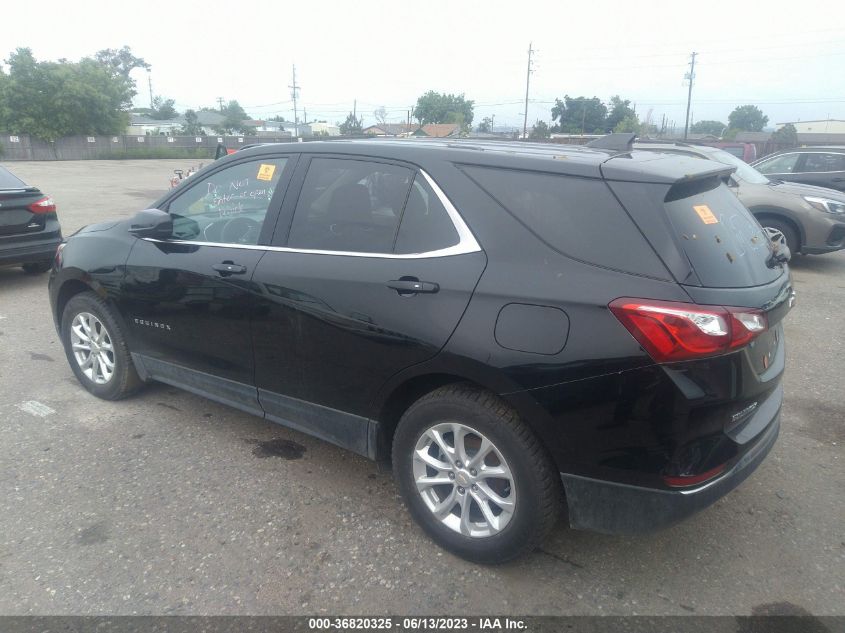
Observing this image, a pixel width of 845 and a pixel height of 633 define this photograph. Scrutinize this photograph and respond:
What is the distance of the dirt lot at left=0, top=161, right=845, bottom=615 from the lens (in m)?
2.67

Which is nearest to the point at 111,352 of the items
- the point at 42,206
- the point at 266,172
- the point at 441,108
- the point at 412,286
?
the point at 266,172

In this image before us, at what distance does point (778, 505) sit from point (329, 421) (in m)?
2.28

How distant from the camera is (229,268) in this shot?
11.4ft

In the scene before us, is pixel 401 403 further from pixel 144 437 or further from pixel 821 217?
pixel 821 217

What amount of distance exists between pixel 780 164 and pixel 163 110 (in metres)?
108

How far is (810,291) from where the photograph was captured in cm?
796

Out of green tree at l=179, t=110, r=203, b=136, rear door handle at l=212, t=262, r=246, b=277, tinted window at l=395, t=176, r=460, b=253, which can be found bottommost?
rear door handle at l=212, t=262, r=246, b=277

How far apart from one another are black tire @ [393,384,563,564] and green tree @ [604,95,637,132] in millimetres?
38722

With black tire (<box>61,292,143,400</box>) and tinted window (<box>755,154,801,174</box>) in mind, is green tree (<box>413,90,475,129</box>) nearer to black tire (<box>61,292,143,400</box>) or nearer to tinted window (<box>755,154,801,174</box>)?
tinted window (<box>755,154,801,174</box>)


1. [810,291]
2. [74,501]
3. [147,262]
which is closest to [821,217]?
[810,291]

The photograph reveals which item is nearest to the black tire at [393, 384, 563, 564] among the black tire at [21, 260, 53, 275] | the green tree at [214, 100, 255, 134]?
the black tire at [21, 260, 53, 275]

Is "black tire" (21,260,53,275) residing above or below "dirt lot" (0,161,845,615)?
above

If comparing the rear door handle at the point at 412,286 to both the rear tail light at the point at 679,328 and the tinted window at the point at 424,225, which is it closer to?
the tinted window at the point at 424,225

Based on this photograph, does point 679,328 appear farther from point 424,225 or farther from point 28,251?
point 28,251
